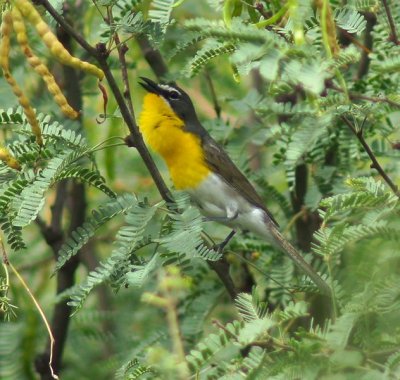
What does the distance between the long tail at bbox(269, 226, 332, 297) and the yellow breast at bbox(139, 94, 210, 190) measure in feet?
1.59

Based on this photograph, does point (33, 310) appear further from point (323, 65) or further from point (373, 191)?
point (323, 65)

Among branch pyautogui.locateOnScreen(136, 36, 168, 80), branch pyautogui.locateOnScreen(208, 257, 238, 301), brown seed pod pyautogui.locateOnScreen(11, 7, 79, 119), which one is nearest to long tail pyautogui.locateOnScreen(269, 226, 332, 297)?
branch pyautogui.locateOnScreen(208, 257, 238, 301)

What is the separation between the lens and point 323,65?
2.61 meters

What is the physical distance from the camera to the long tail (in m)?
3.83

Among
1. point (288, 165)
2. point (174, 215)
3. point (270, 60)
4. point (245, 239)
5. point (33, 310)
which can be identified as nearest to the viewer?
point (270, 60)

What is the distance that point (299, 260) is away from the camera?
175 inches

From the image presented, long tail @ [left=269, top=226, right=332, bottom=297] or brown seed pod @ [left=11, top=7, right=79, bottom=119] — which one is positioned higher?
brown seed pod @ [left=11, top=7, right=79, bottom=119]

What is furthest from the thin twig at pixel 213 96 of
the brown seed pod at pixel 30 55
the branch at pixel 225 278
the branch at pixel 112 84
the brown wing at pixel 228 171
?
the brown seed pod at pixel 30 55

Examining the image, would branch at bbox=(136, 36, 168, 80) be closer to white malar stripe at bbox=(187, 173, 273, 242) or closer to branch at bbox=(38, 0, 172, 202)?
white malar stripe at bbox=(187, 173, 273, 242)

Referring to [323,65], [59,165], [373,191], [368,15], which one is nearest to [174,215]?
[59,165]

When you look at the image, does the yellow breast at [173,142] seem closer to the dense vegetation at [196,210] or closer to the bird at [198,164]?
the bird at [198,164]

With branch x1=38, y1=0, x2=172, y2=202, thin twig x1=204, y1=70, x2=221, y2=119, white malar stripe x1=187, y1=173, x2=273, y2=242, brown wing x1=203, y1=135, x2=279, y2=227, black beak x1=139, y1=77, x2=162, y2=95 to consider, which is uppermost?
branch x1=38, y1=0, x2=172, y2=202

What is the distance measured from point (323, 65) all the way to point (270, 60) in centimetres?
16

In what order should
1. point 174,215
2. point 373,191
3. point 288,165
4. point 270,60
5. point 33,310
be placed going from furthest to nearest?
point 33,310
point 288,165
point 174,215
point 373,191
point 270,60
